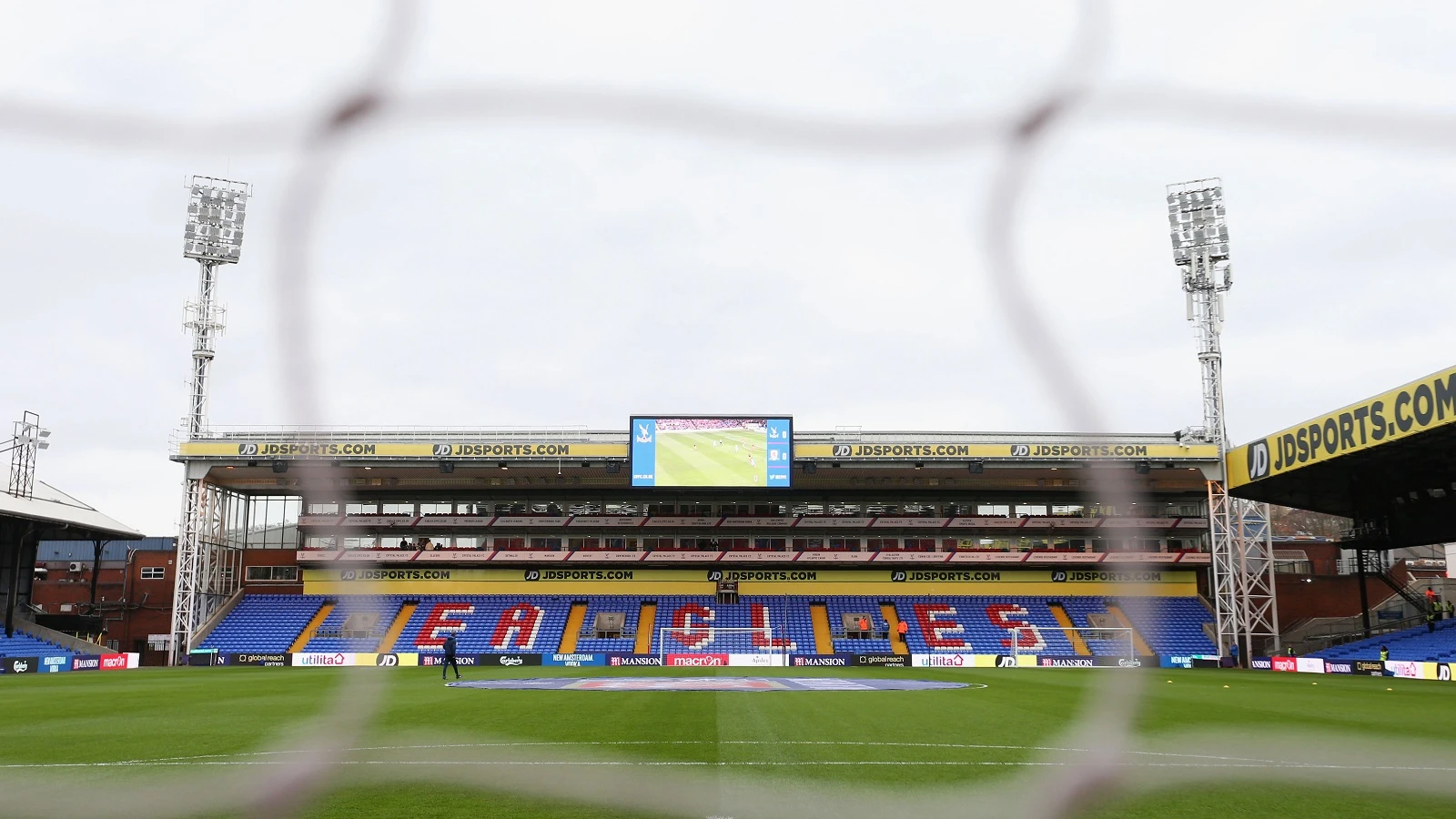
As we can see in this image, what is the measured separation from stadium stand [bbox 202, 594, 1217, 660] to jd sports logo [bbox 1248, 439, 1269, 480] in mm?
8298

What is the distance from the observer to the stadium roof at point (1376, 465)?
28.0m

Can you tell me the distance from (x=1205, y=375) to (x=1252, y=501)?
20.6ft

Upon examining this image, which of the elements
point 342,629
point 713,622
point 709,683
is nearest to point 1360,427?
point 709,683

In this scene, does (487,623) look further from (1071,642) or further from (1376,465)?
(1376,465)

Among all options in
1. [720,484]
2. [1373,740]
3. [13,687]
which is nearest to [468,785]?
[1373,740]

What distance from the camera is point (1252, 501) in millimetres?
45156

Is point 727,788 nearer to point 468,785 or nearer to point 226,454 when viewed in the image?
point 468,785

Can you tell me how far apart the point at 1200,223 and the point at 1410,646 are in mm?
16719

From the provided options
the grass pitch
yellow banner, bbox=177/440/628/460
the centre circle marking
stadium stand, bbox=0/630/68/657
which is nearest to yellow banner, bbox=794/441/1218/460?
yellow banner, bbox=177/440/628/460

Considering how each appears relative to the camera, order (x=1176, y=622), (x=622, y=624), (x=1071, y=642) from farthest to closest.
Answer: (x=622, y=624) < (x=1176, y=622) < (x=1071, y=642)

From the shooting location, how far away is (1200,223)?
135 feet

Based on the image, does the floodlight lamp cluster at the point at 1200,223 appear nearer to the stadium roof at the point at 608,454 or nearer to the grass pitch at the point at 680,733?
the stadium roof at the point at 608,454

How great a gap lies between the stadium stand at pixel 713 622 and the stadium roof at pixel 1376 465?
7.92 metres

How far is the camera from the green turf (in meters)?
44.6
